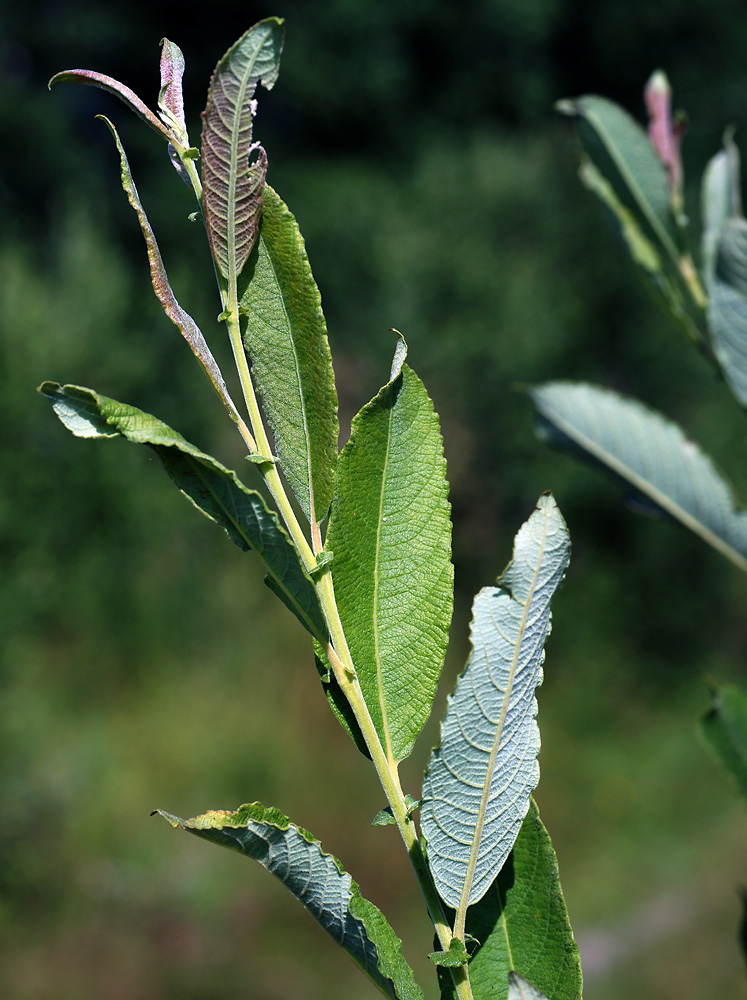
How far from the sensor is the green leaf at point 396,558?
0.54 meters

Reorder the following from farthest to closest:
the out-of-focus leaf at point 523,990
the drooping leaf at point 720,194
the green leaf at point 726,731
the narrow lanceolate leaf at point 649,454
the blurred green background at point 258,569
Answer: the blurred green background at point 258,569
the drooping leaf at point 720,194
the narrow lanceolate leaf at point 649,454
the green leaf at point 726,731
the out-of-focus leaf at point 523,990

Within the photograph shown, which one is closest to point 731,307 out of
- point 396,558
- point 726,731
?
point 726,731

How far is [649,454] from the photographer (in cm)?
98

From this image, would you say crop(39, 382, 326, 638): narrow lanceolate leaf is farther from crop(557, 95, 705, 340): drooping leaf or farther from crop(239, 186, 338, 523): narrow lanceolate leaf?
crop(557, 95, 705, 340): drooping leaf

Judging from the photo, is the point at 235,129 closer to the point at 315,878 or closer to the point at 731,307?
the point at 315,878

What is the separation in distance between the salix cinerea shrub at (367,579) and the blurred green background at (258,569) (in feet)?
11.4

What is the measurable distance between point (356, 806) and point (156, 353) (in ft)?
14.8

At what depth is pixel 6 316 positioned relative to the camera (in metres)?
6.87

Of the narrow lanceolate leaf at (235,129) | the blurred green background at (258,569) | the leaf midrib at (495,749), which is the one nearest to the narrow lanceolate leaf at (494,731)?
the leaf midrib at (495,749)

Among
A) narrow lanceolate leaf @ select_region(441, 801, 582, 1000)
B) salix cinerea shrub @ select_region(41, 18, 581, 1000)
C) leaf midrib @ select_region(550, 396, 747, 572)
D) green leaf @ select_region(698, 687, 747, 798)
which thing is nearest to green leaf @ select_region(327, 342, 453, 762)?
salix cinerea shrub @ select_region(41, 18, 581, 1000)

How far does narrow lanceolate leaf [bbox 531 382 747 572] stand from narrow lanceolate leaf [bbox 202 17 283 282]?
0.56 m

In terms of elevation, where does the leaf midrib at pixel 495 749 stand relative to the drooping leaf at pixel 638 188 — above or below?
below

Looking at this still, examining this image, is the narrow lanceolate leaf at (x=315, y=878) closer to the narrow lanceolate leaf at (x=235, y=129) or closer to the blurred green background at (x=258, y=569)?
the narrow lanceolate leaf at (x=235, y=129)

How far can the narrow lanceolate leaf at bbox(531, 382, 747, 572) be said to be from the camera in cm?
92
